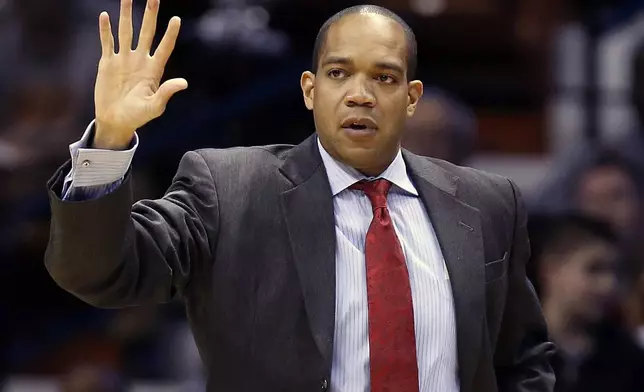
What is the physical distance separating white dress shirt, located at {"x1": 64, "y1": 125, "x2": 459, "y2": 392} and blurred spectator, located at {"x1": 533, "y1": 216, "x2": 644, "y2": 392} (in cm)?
193

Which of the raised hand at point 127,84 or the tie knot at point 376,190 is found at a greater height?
the raised hand at point 127,84

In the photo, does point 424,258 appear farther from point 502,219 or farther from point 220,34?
point 220,34

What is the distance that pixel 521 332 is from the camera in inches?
114

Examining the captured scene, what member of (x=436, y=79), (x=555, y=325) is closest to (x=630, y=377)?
(x=555, y=325)

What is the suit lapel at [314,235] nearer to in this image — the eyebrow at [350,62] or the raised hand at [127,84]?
the eyebrow at [350,62]

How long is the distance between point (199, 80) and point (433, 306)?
3363 millimetres

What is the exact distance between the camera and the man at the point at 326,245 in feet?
7.97

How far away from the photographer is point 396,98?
2668 mm

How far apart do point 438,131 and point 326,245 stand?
2.52m

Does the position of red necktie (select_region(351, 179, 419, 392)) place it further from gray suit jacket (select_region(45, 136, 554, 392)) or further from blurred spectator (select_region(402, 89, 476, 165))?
blurred spectator (select_region(402, 89, 476, 165))

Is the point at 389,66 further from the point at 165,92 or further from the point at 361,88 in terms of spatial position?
the point at 165,92

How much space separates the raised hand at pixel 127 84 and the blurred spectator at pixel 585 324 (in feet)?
8.07

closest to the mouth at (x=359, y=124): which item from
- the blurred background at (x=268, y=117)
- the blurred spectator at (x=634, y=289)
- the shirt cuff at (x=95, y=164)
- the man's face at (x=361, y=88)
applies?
the man's face at (x=361, y=88)

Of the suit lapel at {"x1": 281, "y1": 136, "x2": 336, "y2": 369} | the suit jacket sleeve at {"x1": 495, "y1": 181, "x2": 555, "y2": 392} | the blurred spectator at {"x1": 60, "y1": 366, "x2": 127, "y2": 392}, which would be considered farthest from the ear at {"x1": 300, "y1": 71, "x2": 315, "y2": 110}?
the blurred spectator at {"x1": 60, "y1": 366, "x2": 127, "y2": 392}
